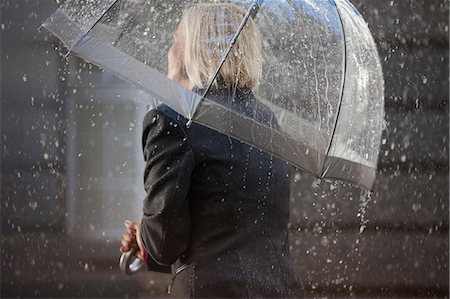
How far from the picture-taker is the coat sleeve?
1.64 metres

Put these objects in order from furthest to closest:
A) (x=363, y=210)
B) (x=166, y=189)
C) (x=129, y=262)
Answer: (x=363, y=210), (x=129, y=262), (x=166, y=189)

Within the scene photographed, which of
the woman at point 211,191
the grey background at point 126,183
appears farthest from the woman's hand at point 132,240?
the grey background at point 126,183

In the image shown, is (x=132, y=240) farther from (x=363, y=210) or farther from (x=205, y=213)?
(x=363, y=210)

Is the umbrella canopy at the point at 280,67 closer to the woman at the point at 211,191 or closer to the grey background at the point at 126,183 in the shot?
the woman at the point at 211,191

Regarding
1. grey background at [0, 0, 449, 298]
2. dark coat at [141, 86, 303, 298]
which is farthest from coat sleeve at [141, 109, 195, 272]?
grey background at [0, 0, 449, 298]

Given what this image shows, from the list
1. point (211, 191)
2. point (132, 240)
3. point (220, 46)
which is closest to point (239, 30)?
point (220, 46)

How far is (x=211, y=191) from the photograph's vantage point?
1.69m

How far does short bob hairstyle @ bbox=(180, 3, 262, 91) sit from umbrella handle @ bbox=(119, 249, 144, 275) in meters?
0.30

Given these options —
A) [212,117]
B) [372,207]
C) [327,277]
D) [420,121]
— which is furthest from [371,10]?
[212,117]

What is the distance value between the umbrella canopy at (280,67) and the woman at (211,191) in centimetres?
2

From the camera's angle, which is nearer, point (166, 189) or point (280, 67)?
point (166, 189)

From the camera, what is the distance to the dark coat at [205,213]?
1.66 meters

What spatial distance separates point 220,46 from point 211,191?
0.24 m

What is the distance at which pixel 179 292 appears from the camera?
1.71 meters
